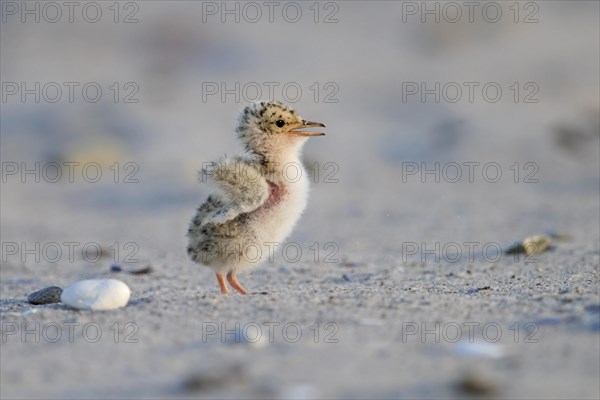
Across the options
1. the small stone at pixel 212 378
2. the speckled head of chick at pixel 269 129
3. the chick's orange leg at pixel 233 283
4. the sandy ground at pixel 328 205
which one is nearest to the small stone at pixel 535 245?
the sandy ground at pixel 328 205

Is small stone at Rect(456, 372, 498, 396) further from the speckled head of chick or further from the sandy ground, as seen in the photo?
the speckled head of chick

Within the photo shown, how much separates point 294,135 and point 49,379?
7.56 ft

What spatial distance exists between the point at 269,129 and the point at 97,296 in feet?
4.56

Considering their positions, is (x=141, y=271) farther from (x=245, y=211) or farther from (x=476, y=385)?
(x=476, y=385)

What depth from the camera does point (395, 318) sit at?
3895 mm

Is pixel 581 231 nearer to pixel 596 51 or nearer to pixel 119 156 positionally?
pixel 119 156

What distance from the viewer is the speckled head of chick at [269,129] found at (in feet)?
17.0

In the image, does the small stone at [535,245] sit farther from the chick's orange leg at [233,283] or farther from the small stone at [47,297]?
the small stone at [47,297]

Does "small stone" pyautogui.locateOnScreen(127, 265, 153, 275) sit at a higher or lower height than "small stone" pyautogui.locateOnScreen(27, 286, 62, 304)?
lower

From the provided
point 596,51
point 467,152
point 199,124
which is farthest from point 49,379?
point 596,51

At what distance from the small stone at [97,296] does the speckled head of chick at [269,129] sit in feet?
3.91

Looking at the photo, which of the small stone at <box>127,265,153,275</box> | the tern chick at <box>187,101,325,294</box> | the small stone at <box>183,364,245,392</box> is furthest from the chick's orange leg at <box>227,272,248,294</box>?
the small stone at <box>183,364,245,392</box>

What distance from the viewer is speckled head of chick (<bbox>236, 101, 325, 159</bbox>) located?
5.17 meters

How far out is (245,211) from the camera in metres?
4.78
